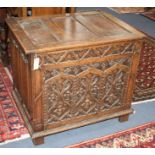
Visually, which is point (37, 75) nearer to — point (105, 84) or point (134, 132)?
point (105, 84)

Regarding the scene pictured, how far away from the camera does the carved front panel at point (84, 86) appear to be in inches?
75.9

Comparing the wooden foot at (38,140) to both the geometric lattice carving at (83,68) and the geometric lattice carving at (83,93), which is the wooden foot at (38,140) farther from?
the geometric lattice carving at (83,68)

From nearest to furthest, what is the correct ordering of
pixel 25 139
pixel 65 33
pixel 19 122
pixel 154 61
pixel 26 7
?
1. pixel 65 33
2. pixel 25 139
3. pixel 19 122
4. pixel 26 7
5. pixel 154 61

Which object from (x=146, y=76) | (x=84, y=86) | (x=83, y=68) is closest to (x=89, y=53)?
(x=83, y=68)

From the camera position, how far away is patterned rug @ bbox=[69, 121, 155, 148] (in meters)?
2.16

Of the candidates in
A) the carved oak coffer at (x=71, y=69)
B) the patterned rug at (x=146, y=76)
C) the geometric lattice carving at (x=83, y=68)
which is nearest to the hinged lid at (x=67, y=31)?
the carved oak coffer at (x=71, y=69)

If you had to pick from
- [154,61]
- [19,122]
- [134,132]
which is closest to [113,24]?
[134,132]

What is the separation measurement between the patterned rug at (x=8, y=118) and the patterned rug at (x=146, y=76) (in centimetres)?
116

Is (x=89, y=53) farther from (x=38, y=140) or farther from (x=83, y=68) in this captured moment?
(x=38, y=140)

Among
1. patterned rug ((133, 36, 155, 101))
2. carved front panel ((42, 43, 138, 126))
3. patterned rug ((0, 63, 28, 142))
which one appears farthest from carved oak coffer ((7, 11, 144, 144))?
patterned rug ((133, 36, 155, 101))

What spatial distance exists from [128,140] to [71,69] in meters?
0.77

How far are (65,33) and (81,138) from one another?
85cm

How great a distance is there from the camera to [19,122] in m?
2.38

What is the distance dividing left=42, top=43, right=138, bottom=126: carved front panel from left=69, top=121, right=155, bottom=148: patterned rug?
0.23 m
